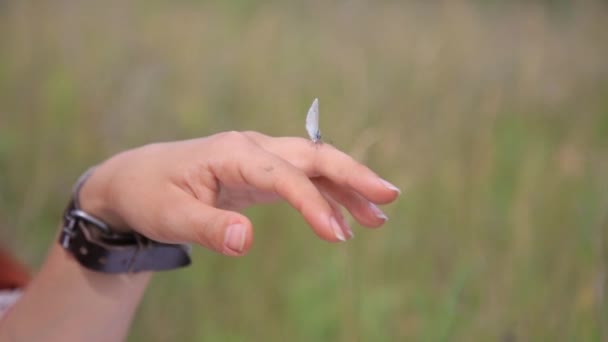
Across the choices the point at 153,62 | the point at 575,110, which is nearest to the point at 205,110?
the point at 153,62

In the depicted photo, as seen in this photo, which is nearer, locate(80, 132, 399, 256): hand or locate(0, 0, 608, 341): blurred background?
locate(80, 132, 399, 256): hand

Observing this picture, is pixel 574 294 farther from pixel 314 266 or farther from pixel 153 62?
pixel 153 62

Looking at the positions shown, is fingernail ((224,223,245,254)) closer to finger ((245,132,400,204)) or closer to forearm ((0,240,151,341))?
finger ((245,132,400,204))

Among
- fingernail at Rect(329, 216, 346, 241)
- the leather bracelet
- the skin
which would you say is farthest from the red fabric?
fingernail at Rect(329, 216, 346, 241)

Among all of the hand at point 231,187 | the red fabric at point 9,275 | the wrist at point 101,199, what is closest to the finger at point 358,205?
the hand at point 231,187

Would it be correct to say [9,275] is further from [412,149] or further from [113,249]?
[412,149]

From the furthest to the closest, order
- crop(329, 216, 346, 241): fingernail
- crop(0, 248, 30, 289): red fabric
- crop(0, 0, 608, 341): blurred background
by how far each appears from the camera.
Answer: crop(0, 248, 30, 289): red fabric < crop(0, 0, 608, 341): blurred background < crop(329, 216, 346, 241): fingernail

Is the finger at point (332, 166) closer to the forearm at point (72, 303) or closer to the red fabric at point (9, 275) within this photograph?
the forearm at point (72, 303)
